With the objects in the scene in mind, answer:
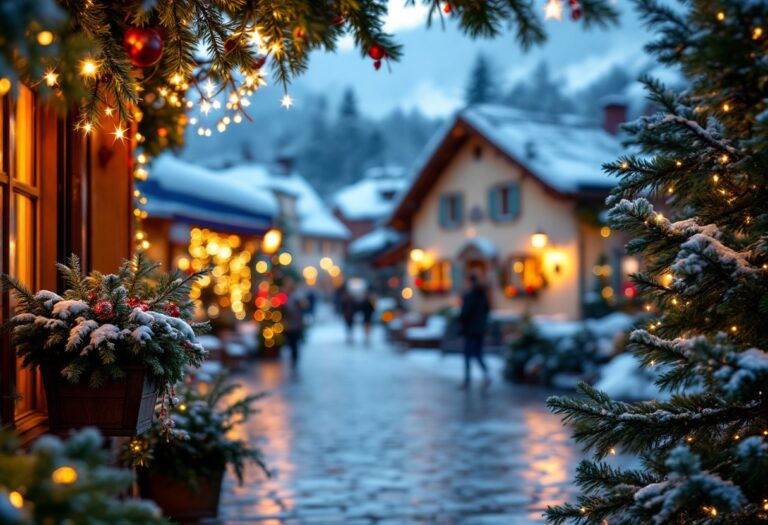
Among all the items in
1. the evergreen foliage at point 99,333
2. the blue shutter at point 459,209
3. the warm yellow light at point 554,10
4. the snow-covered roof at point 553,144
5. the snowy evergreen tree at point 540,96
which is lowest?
the evergreen foliage at point 99,333

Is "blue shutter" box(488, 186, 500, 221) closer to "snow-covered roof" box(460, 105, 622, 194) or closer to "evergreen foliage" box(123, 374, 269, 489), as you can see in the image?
"snow-covered roof" box(460, 105, 622, 194)

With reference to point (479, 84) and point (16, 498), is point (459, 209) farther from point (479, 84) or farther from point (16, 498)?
point (479, 84)

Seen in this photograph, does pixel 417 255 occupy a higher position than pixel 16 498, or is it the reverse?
pixel 417 255

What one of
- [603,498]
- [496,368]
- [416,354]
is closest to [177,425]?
[603,498]

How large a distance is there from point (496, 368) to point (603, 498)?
16.3 m

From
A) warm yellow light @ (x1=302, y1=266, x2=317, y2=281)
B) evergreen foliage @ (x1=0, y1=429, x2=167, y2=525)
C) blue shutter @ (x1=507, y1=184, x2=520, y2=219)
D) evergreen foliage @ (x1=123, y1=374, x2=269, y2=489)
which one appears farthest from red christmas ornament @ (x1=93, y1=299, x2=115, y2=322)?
warm yellow light @ (x1=302, y1=266, x2=317, y2=281)

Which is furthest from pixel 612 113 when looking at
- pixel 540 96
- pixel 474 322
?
pixel 540 96

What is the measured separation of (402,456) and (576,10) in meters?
5.16

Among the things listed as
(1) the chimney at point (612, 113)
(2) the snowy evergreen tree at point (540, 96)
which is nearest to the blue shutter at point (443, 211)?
(1) the chimney at point (612, 113)

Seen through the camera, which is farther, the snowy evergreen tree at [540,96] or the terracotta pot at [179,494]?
the snowy evergreen tree at [540,96]

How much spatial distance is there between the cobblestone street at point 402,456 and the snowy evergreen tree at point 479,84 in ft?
150

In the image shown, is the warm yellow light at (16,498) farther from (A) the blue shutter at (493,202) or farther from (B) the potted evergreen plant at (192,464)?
(A) the blue shutter at (493,202)

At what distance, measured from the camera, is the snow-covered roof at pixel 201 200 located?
43.2 ft

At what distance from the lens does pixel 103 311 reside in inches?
131
